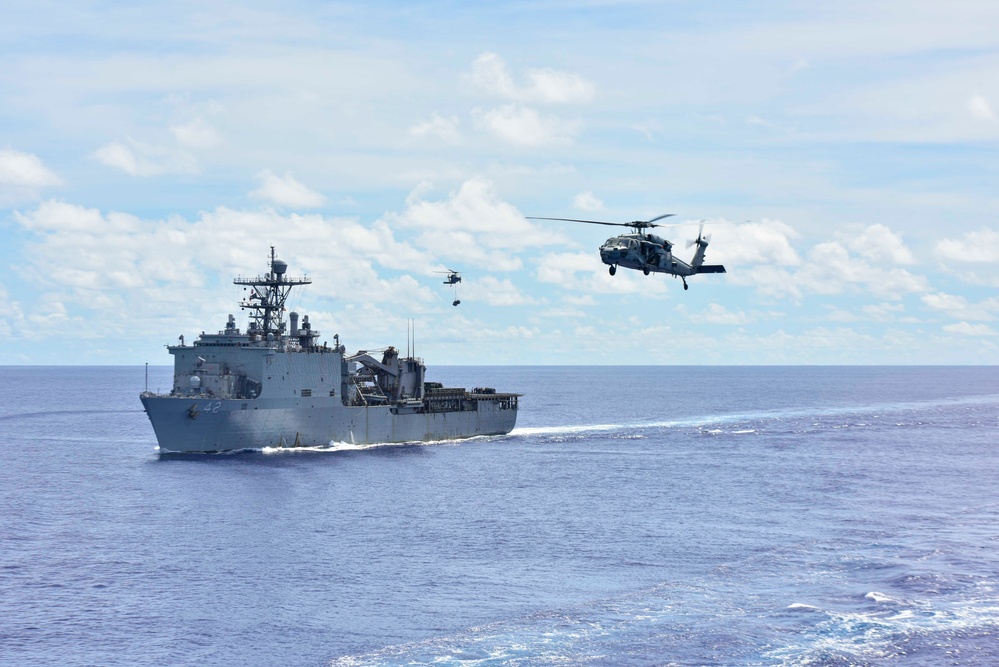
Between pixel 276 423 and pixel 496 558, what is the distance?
109 feet

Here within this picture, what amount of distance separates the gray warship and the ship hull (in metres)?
0.07

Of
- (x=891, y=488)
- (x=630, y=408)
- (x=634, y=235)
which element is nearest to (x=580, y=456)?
Answer: (x=891, y=488)

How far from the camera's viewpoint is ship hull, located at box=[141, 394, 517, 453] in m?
66.0

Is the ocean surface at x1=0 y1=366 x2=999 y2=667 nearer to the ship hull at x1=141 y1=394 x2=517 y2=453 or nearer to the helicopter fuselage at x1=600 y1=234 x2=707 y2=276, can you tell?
the ship hull at x1=141 y1=394 x2=517 y2=453

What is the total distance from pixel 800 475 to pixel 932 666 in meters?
36.4

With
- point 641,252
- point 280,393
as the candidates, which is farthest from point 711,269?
point 280,393

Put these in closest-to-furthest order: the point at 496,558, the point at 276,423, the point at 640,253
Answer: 1. the point at 496,558
2. the point at 640,253
3. the point at 276,423

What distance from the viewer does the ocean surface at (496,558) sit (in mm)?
30016

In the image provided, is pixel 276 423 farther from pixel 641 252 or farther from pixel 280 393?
pixel 641 252


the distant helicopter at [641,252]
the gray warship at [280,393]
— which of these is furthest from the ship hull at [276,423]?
the distant helicopter at [641,252]

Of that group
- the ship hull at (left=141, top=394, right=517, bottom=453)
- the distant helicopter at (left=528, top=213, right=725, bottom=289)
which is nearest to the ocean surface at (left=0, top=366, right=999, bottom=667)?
the ship hull at (left=141, top=394, right=517, bottom=453)

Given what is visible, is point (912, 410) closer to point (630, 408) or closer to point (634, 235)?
point (630, 408)

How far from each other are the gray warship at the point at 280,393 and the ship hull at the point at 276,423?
0.22 ft

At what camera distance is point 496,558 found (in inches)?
1577
